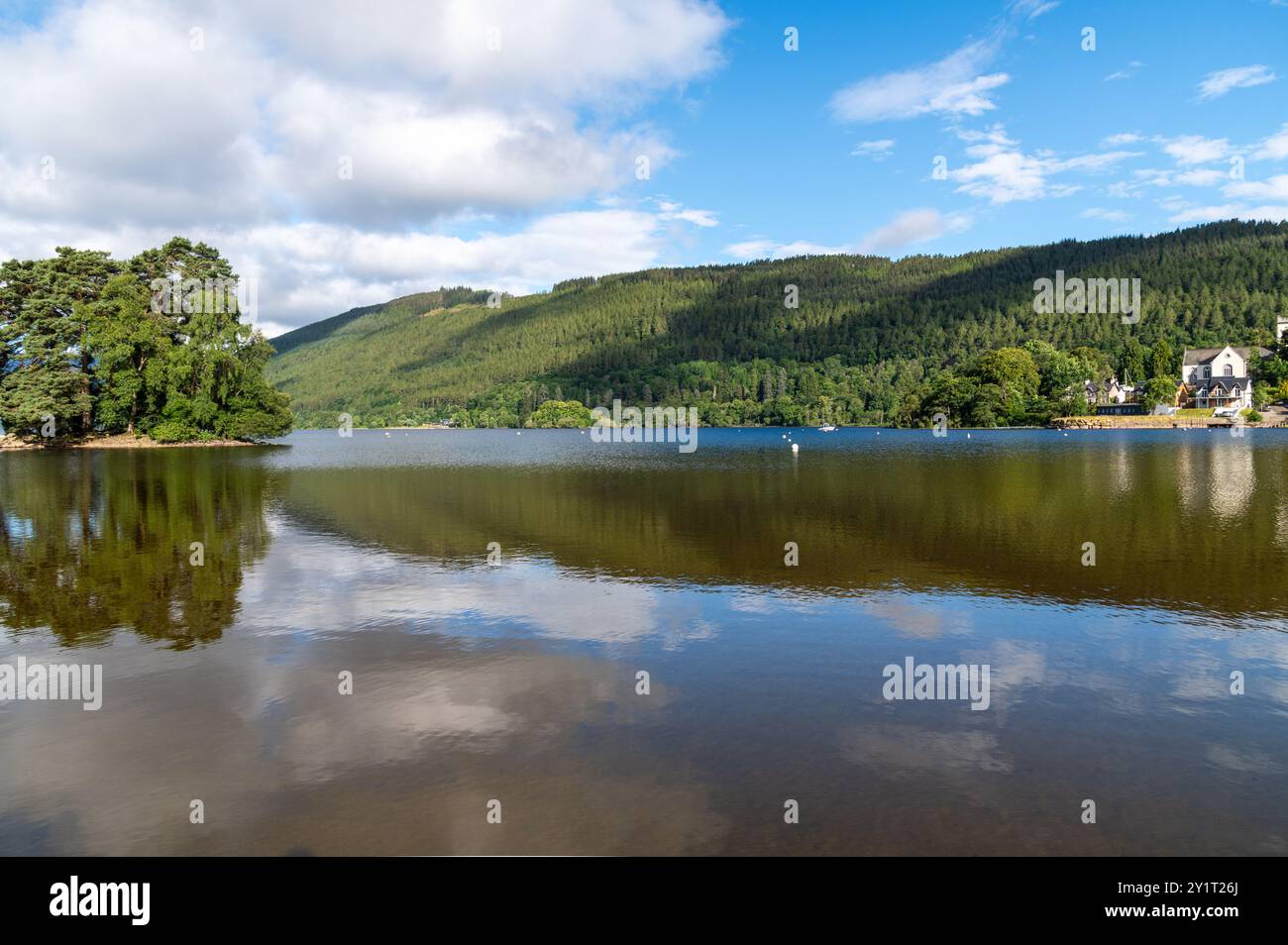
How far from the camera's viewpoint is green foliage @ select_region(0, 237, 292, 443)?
92.4m

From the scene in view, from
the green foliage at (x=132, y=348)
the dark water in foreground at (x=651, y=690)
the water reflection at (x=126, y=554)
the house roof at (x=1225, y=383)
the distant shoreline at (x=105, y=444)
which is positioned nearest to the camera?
the dark water in foreground at (x=651, y=690)

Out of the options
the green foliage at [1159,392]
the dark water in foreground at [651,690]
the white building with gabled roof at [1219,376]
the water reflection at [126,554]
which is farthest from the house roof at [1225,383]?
the water reflection at [126,554]

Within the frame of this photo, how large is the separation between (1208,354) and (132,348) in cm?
22918

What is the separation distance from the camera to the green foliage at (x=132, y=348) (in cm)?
9244

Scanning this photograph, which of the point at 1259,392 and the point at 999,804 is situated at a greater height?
the point at 1259,392

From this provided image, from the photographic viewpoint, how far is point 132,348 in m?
94.3

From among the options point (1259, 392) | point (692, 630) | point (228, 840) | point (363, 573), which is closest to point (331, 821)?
point (228, 840)

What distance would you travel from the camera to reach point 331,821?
29.1ft

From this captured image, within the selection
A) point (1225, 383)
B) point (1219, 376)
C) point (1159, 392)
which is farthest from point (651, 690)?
point (1219, 376)

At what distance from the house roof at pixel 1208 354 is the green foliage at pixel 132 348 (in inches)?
8370

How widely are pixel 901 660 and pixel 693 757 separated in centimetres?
Answer: 600

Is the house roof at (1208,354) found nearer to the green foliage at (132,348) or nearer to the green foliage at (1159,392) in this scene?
the green foliage at (1159,392)
